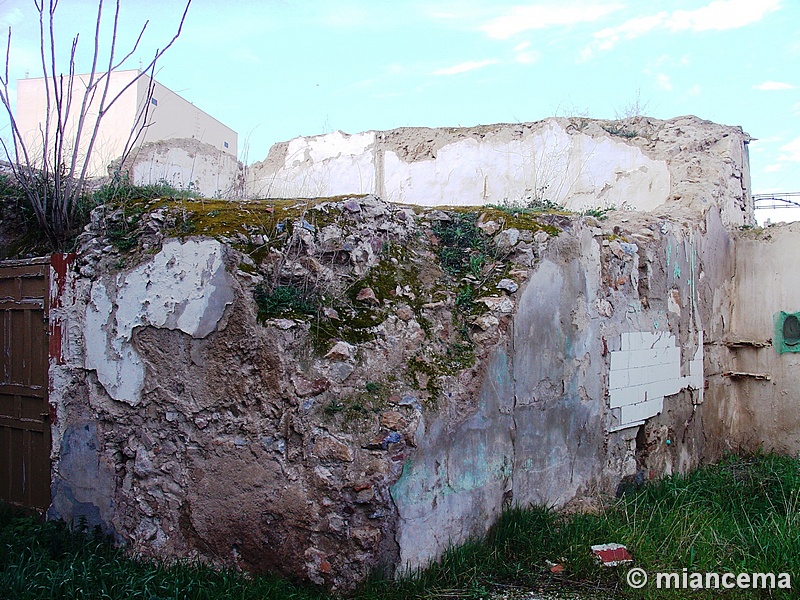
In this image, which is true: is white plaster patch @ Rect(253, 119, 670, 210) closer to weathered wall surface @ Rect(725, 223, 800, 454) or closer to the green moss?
weathered wall surface @ Rect(725, 223, 800, 454)

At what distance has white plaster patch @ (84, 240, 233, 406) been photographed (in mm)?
3840

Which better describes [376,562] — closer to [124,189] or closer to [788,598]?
[788,598]

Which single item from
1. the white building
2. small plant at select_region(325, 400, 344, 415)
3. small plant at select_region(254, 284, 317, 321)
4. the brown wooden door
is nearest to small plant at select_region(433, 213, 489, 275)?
small plant at select_region(254, 284, 317, 321)

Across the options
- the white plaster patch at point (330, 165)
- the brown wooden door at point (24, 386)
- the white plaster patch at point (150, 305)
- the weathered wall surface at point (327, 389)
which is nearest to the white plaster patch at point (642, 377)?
the weathered wall surface at point (327, 389)

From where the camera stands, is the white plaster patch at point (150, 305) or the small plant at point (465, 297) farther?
the small plant at point (465, 297)

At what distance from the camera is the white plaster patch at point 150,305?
12.6ft

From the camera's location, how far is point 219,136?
1709cm

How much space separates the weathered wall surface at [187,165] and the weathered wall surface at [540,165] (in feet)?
1.77

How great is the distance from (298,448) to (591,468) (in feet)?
7.82

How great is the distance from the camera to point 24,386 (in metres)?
4.59

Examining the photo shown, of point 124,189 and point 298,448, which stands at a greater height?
point 124,189

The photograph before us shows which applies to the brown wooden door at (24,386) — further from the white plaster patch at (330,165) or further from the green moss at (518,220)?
the white plaster patch at (330,165)

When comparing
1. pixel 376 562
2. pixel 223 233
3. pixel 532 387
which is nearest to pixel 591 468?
pixel 532 387

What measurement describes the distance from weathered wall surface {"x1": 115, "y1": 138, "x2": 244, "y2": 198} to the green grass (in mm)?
5651
